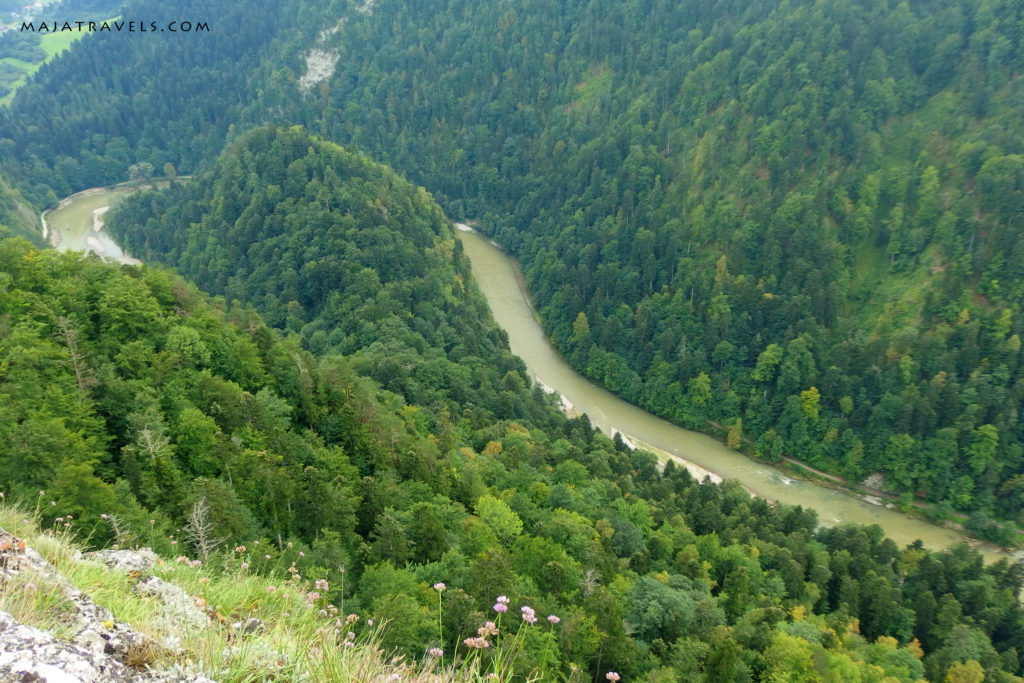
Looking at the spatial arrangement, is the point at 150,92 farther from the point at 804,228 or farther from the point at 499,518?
the point at 499,518

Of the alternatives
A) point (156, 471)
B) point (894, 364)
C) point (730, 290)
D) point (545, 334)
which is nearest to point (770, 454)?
point (894, 364)

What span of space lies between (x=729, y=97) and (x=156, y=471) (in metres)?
103

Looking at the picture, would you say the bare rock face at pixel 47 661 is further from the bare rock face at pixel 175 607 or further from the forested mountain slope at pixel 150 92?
the forested mountain slope at pixel 150 92

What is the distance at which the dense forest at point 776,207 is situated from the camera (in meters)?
77.9

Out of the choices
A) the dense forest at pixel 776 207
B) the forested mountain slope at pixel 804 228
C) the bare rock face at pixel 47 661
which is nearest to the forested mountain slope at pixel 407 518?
the bare rock face at pixel 47 661

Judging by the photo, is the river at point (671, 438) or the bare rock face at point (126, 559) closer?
the bare rock face at point (126, 559)

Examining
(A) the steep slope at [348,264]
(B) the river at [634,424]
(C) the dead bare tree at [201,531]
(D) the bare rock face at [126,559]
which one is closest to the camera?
(D) the bare rock face at [126,559]

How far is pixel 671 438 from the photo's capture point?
84562mm

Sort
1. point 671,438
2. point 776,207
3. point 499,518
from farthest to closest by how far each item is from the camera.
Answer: point 776,207, point 671,438, point 499,518

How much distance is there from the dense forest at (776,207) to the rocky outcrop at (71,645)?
263 ft

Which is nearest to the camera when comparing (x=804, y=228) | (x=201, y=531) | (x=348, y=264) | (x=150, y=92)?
(x=201, y=531)

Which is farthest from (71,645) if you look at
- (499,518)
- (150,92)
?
(150,92)

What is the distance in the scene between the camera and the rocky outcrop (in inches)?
263

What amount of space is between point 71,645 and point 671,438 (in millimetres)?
81394
